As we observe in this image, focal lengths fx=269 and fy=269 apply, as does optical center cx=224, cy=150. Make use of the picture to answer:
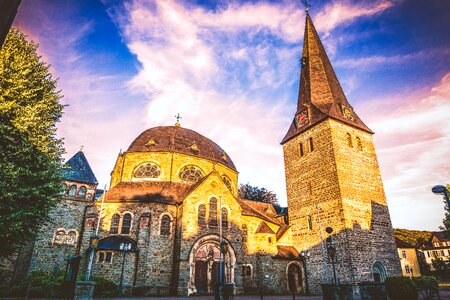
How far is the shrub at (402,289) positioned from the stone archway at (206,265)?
11068mm

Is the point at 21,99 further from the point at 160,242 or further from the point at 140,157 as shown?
the point at 140,157

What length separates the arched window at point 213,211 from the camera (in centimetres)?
2273

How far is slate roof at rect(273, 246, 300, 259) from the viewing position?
83.8 ft

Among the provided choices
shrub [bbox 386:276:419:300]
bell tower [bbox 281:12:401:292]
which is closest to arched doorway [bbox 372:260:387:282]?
bell tower [bbox 281:12:401:292]

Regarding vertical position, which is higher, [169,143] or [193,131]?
[193,131]

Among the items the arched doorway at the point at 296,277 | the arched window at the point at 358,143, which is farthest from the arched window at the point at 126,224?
the arched window at the point at 358,143

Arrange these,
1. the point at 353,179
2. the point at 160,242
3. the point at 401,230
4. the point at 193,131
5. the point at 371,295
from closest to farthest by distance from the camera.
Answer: the point at 371,295, the point at 160,242, the point at 353,179, the point at 193,131, the point at 401,230

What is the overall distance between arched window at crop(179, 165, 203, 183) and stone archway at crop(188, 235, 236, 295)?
7.93 m

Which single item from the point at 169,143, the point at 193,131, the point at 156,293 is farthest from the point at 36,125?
the point at 193,131

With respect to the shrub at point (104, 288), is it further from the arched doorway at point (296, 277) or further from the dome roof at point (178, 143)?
the arched doorway at point (296, 277)

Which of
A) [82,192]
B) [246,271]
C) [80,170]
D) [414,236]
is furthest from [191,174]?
[414,236]

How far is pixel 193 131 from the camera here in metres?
34.7

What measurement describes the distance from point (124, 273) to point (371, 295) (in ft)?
53.7

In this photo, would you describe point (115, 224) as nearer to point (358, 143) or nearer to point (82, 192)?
point (82, 192)
